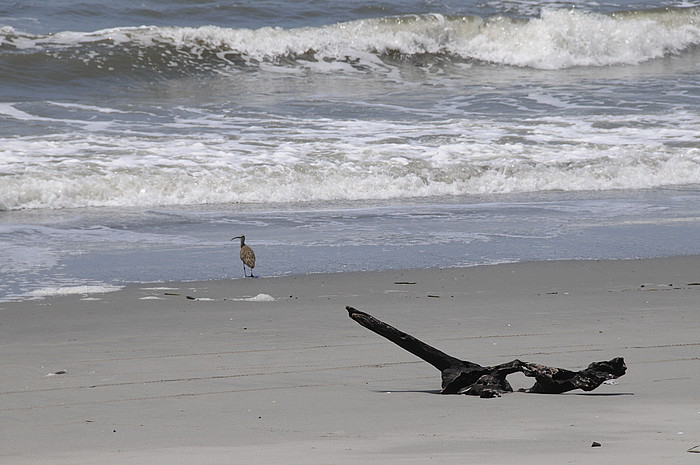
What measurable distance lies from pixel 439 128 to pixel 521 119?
1.35m

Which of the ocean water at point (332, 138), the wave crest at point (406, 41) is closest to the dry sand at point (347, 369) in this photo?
the ocean water at point (332, 138)

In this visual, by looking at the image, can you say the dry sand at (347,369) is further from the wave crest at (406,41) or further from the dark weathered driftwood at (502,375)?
the wave crest at (406,41)

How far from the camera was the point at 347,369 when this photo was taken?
327 centimetres

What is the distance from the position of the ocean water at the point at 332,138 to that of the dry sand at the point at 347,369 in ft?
2.24

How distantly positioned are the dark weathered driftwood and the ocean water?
2.46 meters

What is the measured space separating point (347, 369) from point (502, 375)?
640 millimetres

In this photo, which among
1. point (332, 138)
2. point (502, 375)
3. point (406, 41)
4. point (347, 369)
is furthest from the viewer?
point (406, 41)

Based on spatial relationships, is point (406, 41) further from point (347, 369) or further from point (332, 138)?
point (347, 369)

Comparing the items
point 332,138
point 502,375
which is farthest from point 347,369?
point 332,138

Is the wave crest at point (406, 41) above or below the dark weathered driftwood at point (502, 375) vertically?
above

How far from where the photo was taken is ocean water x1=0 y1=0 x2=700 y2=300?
612 cm

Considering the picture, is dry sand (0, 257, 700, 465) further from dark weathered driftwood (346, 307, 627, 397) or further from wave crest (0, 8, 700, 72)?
wave crest (0, 8, 700, 72)

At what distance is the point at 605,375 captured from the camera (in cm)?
279

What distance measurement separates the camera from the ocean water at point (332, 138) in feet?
20.1
